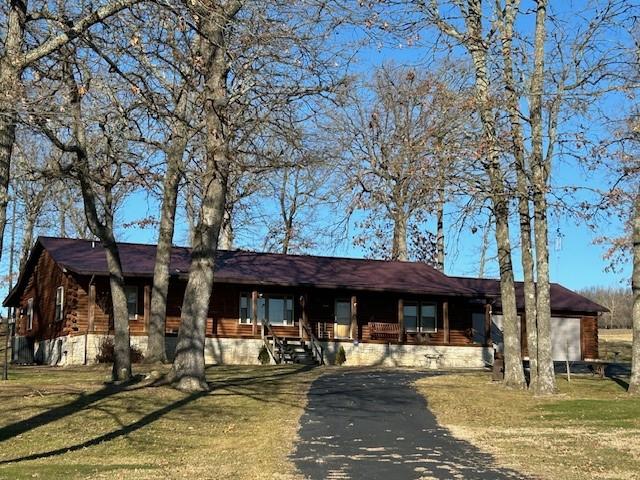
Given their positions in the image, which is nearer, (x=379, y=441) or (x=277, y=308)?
(x=379, y=441)

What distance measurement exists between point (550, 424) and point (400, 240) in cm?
2918

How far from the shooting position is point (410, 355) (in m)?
33.7

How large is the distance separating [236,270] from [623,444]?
2168 cm

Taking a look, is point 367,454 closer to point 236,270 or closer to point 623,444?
point 623,444

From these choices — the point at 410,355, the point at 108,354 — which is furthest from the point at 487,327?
the point at 108,354

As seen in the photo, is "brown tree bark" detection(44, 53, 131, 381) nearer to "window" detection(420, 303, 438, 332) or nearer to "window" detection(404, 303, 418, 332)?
"window" detection(404, 303, 418, 332)

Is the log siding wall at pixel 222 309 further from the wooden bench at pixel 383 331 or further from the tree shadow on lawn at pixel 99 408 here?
the tree shadow on lawn at pixel 99 408

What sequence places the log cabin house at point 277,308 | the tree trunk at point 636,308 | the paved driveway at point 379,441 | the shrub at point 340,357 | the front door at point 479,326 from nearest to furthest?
Result: the paved driveway at point 379,441 → the tree trunk at point 636,308 → the log cabin house at point 277,308 → the shrub at point 340,357 → the front door at point 479,326

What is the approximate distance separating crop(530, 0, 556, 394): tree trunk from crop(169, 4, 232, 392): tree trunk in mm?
7654

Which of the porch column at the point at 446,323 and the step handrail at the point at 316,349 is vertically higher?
the porch column at the point at 446,323

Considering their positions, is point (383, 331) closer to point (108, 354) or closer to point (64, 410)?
point (108, 354)

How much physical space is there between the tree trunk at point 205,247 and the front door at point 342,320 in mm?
15394

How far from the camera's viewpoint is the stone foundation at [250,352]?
97.5 feet

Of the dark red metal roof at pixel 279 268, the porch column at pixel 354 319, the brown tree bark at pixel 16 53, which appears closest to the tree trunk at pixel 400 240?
the dark red metal roof at pixel 279 268
